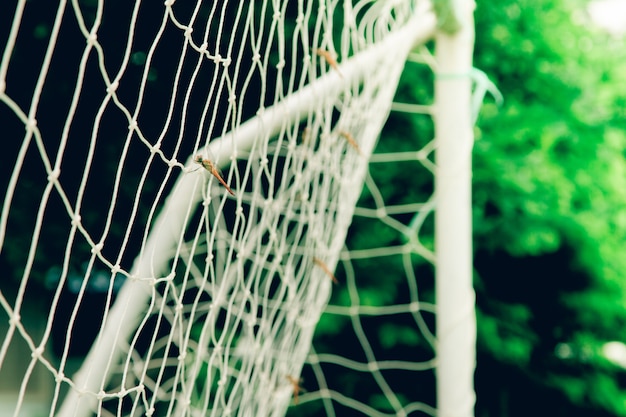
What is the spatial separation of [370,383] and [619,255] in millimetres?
843

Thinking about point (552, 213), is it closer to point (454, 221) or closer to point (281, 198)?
point (454, 221)

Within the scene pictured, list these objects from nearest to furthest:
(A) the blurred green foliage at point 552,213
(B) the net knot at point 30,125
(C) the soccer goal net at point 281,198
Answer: (B) the net knot at point 30,125 < (C) the soccer goal net at point 281,198 < (A) the blurred green foliage at point 552,213

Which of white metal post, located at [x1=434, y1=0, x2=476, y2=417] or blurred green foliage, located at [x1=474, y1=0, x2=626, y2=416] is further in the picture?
blurred green foliage, located at [x1=474, y1=0, x2=626, y2=416]

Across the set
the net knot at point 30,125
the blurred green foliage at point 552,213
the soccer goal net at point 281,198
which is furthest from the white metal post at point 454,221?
the net knot at point 30,125

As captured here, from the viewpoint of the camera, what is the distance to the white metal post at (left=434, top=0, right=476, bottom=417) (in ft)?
3.94

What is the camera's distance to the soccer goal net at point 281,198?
1.16m

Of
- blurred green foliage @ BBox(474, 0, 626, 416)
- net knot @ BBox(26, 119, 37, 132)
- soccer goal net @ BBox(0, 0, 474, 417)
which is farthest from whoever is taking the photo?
blurred green foliage @ BBox(474, 0, 626, 416)

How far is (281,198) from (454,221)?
33cm

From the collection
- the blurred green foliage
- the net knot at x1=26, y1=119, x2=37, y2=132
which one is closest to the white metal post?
the blurred green foliage

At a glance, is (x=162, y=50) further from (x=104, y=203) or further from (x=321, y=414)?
(x=321, y=414)

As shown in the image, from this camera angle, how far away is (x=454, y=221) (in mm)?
1212

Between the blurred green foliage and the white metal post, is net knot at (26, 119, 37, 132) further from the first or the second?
the blurred green foliage

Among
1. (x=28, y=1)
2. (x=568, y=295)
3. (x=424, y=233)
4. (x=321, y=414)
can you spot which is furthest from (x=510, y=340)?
(x=28, y=1)

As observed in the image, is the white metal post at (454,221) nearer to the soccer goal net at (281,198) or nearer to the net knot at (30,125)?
the soccer goal net at (281,198)
